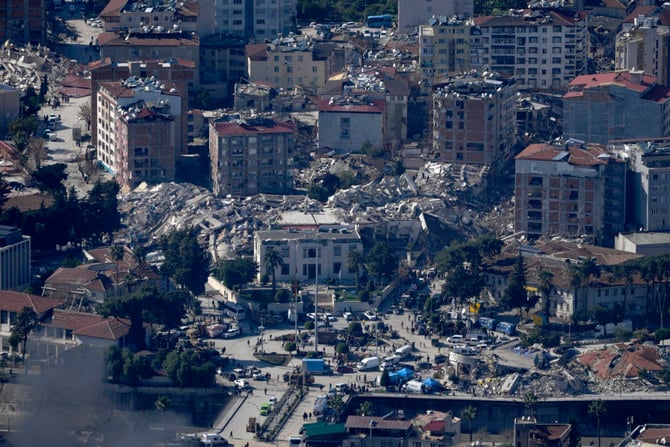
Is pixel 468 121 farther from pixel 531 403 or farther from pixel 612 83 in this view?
pixel 531 403

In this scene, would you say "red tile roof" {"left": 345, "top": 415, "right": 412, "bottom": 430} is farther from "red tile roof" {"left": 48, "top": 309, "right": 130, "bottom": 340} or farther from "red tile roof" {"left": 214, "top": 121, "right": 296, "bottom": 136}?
"red tile roof" {"left": 214, "top": 121, "right": 296, "bottom": 136}

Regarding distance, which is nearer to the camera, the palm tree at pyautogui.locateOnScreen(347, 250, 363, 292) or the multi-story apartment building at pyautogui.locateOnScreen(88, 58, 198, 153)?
the palm tree at pyautogui.locateOnScreen(347, 250, 363, 292)

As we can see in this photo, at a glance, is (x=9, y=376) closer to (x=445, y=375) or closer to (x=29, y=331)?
(x=29, y=331)

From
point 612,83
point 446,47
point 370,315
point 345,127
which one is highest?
point 446,47

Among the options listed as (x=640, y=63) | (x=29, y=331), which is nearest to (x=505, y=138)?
(x=640, y=63)

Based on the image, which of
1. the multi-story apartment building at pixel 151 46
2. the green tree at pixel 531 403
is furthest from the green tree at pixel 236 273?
the multi-story apartment building at pixel 151 46

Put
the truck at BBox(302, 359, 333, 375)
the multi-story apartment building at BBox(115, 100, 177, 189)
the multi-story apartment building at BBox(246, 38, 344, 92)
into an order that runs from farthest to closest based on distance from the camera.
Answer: the multi-story apartment building at BBox(246, 38, 344, 92)
the multi-story apartment building at BBox(115, 100, 177, 189)
the truck at BBox(302, 359, 333, 375)

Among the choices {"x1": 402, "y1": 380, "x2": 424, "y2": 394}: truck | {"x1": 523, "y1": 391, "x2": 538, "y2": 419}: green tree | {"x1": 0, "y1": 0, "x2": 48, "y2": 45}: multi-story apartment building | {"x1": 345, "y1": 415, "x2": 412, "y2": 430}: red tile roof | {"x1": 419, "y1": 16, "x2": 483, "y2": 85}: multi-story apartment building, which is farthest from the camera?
{"x1": 0, "y1": 0, "x2": 48, "y2": 45}: multi-story apartment building

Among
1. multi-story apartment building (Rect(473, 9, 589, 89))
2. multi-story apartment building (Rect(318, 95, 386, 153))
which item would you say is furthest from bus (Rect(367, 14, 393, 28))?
multi-story apartment building (Rect(318, 95, 386, 153))

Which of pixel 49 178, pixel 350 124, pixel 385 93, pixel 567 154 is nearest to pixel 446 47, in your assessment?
pixel 385 93
